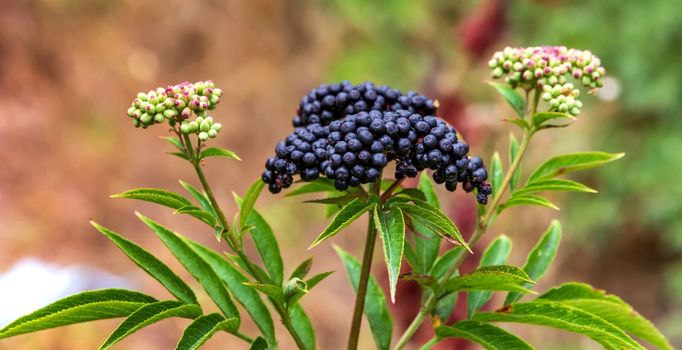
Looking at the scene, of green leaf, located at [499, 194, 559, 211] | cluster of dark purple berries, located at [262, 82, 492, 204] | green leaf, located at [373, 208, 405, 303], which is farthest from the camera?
green leaf, located at [499, 194, 559, 211]

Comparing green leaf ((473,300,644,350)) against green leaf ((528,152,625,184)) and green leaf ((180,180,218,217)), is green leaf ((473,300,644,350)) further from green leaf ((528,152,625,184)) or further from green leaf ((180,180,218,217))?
green leaf ((180,180,218,217))

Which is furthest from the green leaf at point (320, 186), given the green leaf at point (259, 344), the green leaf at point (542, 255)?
the green leaf at point (542, 255)

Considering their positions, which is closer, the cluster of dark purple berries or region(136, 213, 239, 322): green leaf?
the cluster of dark purple berries

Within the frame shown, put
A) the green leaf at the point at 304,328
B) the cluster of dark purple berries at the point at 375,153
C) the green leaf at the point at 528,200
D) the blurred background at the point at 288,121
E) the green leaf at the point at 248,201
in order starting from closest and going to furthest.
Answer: the cluster of dark purple berries at the point at 375,153 < the green leaf at the point at 248,201 < the green leaf at the point at 528,200 < the green leaf at the point at 304,328 < the blurred background at the point at 288,121

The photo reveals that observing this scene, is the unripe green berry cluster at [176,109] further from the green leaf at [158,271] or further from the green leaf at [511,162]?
the green leaf at [511,162]

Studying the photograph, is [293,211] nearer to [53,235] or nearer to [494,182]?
[53,235]

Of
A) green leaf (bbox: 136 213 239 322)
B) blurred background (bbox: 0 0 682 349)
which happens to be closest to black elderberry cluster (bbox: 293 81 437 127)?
green leaf (bbox: 136 213 239 322)
